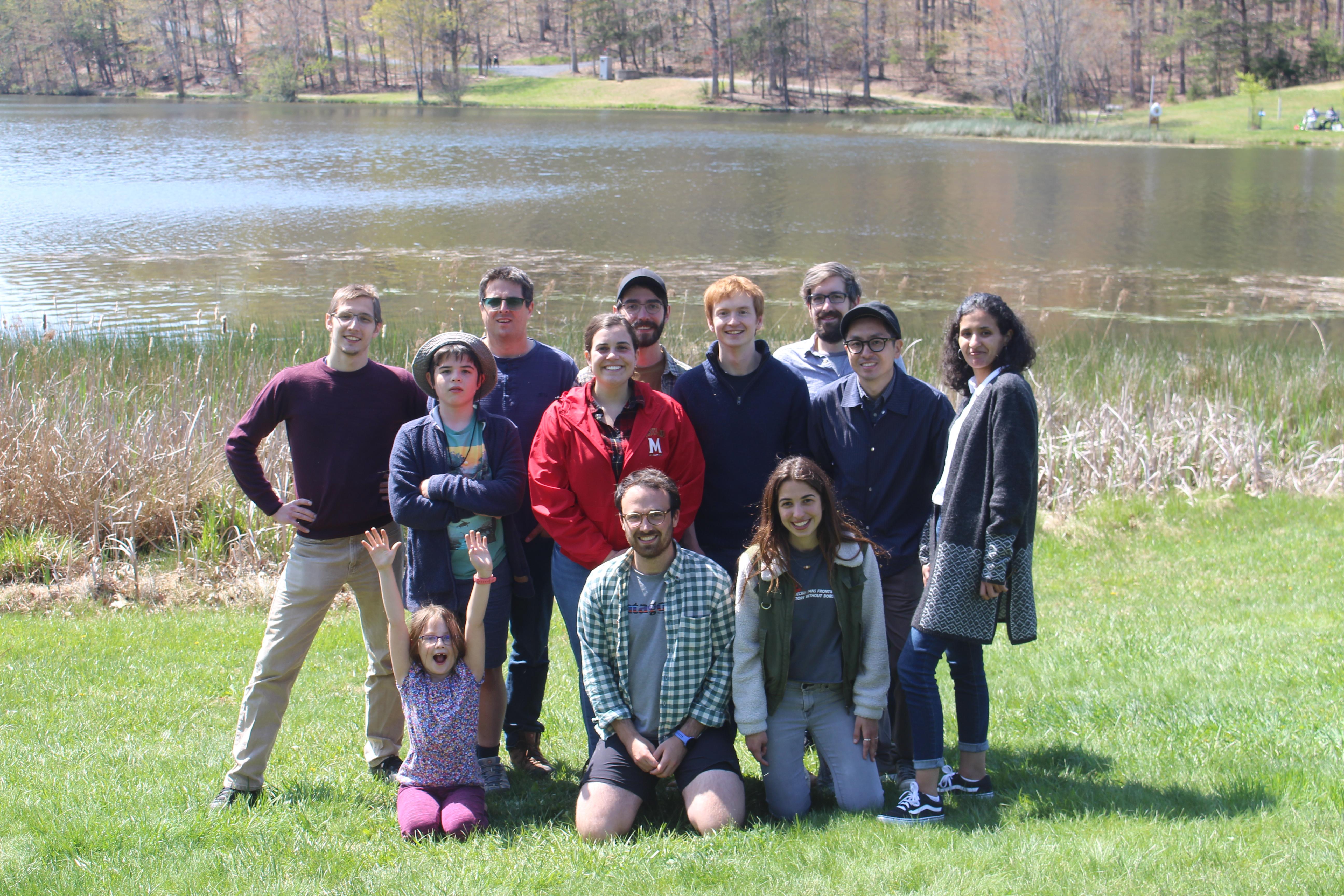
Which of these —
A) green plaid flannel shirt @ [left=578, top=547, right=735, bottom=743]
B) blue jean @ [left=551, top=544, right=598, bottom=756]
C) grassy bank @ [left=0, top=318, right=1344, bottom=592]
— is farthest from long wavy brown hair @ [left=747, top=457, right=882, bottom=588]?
grassy bank @ [left=0, top=318, right=1344, bottom=592]

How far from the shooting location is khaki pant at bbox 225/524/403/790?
4.21 m

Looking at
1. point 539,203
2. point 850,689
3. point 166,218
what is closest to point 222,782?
point 850,689

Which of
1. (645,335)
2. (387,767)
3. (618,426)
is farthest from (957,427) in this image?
(387,767)

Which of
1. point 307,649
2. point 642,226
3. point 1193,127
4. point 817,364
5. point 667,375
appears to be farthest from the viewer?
Answer: point 1193,127

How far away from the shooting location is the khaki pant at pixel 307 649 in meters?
4.21

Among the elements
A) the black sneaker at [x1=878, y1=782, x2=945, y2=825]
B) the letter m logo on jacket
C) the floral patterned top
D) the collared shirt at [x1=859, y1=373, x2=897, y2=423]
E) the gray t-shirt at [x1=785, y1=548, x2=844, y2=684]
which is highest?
the collared shirt at [x1=859, y1=373, x2=897, y2=423]

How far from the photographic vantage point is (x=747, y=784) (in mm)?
4438

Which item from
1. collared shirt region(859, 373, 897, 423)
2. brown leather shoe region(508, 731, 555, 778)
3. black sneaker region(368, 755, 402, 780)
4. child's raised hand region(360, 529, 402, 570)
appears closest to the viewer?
child's raised hand region(360, 529, 402, 570)

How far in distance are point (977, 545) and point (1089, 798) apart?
1071mm

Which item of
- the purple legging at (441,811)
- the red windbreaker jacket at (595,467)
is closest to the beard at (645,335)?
the red windbreaker jacket at (595,467)

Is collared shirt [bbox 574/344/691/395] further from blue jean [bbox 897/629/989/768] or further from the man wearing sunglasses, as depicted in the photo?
blue jean [bbox 897/629/989/768]

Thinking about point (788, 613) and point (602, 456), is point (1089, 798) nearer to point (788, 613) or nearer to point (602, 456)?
point (788, 613)

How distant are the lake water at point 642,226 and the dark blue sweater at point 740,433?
1119 centimetres

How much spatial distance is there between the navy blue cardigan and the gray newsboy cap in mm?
108
